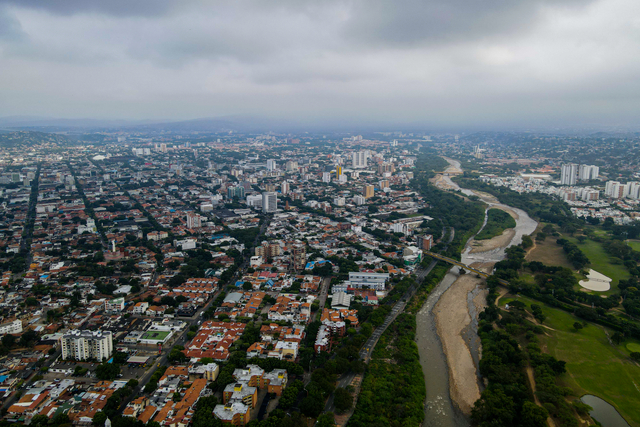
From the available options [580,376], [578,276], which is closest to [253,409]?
[580,376]

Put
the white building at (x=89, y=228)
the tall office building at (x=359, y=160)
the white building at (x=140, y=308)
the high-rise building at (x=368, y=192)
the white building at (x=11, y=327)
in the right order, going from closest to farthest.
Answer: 1. the white building at (x=11, y=327)
2. the white building at (x=140, y=308)
3. the white building at (x=89, y=228)
4. the high-rise building at (x=368, y=192)
5. the tall office building at (x=359, y=160)

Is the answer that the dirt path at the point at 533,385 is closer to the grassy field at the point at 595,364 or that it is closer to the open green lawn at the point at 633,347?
the grassy field at the point at 595,364

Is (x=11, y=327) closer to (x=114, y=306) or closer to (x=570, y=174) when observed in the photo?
(x=114, y=306)

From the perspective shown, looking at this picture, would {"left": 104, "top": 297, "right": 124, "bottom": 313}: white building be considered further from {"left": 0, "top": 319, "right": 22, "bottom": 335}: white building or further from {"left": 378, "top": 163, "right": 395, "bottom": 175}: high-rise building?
{"left": 378, "top": 163, "right": 395, "bottom": 175}: high-rise building

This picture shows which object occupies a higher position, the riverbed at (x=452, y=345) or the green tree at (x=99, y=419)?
the green tree at (x=99, y=419)

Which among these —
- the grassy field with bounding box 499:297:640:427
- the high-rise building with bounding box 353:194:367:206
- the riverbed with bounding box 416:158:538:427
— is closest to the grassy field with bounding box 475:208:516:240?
the riverbed with bounding box 416:158:538:427

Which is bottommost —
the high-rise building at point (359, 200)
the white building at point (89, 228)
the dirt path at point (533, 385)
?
the dirt path at point (533, 385)

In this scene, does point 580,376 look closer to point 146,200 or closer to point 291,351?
point 291,351

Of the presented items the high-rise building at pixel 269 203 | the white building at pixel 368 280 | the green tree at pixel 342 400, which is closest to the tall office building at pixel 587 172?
the high-rise building at pixel 269 203

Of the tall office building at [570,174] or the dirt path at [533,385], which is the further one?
the tall office building at [570,174]
